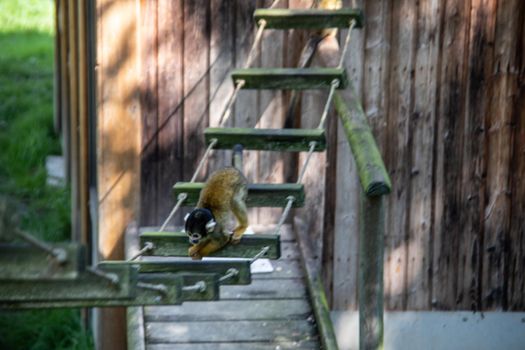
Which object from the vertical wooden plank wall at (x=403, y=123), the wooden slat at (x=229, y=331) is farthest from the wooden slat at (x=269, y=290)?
the vertical wooden plank wall at (x=403, y=123)

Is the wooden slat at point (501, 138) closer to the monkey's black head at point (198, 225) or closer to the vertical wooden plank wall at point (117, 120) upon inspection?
the vertical wooden plank wall at point (117, 120)

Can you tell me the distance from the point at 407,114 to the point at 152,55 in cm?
148

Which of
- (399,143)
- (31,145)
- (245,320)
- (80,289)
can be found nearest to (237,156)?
(245,320)

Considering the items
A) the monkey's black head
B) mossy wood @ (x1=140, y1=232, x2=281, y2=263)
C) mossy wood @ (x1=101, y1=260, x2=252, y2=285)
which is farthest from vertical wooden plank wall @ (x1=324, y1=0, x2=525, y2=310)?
mossy wood @ (x1=101, y1=260, x2=252, y2=285)

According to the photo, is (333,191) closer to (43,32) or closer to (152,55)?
(152,55)

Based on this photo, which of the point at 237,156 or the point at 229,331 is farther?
the point at 229,331

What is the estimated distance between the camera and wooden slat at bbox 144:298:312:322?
674 centimetres

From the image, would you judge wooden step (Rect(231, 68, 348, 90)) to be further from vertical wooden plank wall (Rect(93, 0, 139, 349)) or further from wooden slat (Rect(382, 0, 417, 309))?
wooden slat (Rect(382, 0, 417, 309))

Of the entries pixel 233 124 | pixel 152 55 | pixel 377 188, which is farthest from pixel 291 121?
pixel 377 188

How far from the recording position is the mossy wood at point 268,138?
20.6ft

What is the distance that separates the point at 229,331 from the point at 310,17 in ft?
5.40

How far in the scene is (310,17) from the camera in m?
6.79

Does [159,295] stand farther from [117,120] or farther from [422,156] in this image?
[422,156]

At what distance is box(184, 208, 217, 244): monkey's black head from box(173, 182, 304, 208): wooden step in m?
0.59
